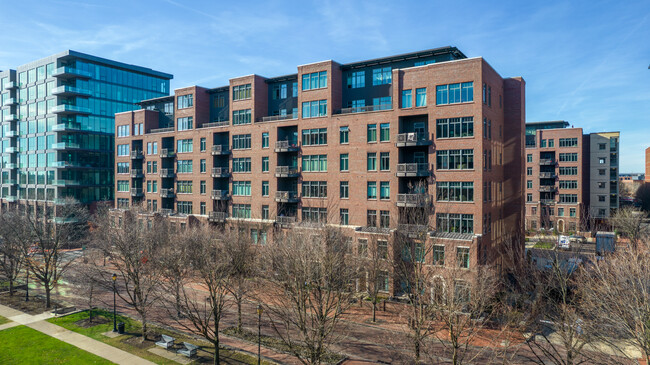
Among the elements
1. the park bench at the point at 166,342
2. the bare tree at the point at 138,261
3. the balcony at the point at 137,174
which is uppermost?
the balcony at the point at 137,174

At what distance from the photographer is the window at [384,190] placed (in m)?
43.7

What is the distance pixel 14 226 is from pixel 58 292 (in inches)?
372

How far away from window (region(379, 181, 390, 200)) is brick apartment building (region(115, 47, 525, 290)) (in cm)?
11

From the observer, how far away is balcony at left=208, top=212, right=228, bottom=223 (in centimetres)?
5585

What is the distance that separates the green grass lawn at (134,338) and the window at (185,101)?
34.0 meters

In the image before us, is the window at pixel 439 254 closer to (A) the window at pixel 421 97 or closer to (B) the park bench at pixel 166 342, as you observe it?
(A) the window at pixel 421 97

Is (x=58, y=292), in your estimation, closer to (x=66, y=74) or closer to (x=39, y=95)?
(x=66, y=74)

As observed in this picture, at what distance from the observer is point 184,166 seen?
6288cm

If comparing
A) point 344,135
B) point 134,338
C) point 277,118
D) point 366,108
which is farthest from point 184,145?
point 134,338

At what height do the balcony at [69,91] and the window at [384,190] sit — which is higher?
the balcony at [69,91]

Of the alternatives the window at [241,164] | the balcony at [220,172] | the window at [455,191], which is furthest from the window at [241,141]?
the window at [455,191]

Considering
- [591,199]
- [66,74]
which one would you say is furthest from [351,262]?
[591,199]

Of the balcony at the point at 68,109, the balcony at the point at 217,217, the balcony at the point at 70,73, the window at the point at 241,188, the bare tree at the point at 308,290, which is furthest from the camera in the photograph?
the balcony at the point at 68,109

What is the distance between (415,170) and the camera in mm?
41031
